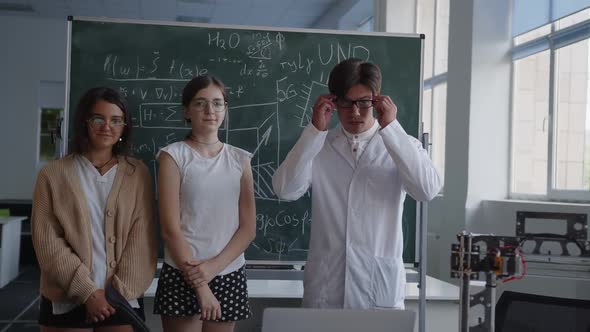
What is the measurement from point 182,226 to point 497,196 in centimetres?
356

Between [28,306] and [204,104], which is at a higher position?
[204,104]

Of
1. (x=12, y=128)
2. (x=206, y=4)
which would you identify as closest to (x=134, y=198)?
(x=206, y=4)

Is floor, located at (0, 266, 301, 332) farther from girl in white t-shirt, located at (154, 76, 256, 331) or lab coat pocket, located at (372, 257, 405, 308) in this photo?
lab coat pocket, located at (372, 257, 405, 308)

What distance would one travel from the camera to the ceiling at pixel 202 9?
324 inches

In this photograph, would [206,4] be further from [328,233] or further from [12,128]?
[328,233]

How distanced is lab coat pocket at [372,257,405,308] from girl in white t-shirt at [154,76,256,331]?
0.44 m

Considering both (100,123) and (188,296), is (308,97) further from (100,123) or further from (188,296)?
(188,296)

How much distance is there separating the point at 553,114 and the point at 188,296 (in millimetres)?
3542

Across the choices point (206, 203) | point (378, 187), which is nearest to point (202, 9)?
point (206, 203)

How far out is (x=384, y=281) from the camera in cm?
201

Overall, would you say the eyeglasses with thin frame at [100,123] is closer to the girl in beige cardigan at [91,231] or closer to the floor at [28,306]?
the girl in beige cardigan at [91,231]

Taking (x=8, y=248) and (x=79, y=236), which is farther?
(x=8, y=248)

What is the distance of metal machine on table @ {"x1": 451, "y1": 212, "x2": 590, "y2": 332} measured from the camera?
1.15 meters

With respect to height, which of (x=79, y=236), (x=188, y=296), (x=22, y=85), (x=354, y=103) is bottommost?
(x=188, y=296)
